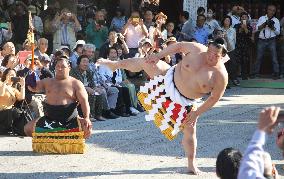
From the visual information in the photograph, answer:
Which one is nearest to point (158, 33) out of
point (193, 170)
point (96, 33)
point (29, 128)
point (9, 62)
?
point (96, 33)

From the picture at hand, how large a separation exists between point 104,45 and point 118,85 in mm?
941

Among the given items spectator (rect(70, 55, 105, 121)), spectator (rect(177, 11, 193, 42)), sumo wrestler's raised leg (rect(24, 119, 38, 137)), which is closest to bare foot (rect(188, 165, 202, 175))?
sumo wrestler's raised leg (rect(24, 119, 38, 137))

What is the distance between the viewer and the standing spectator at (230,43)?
13.6m

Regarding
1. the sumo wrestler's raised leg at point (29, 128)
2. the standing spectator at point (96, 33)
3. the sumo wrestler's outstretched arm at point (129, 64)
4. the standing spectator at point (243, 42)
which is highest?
the sumo wrestler's outstretched arm at point (129, 64)

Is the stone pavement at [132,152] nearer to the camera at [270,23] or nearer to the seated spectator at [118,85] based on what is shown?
the seated spectator at [118,85]

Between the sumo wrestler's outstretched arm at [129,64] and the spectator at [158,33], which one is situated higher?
the sumo wrestler's outstretched arm at [129,64]

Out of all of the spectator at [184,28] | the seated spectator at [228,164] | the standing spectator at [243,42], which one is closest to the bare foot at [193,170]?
the seated spectator at [228,164]

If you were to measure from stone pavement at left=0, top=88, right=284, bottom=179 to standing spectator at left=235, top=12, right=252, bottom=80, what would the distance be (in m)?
3.94

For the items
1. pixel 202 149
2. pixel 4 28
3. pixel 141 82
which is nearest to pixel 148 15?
pixel 141 82

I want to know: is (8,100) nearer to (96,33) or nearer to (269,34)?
(96,33)

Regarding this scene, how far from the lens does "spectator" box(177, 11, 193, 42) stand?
13.6 meters

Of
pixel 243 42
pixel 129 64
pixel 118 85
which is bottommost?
pixel 243 42

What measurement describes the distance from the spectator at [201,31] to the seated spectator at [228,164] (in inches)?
386

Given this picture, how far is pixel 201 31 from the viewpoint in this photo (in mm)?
13633
